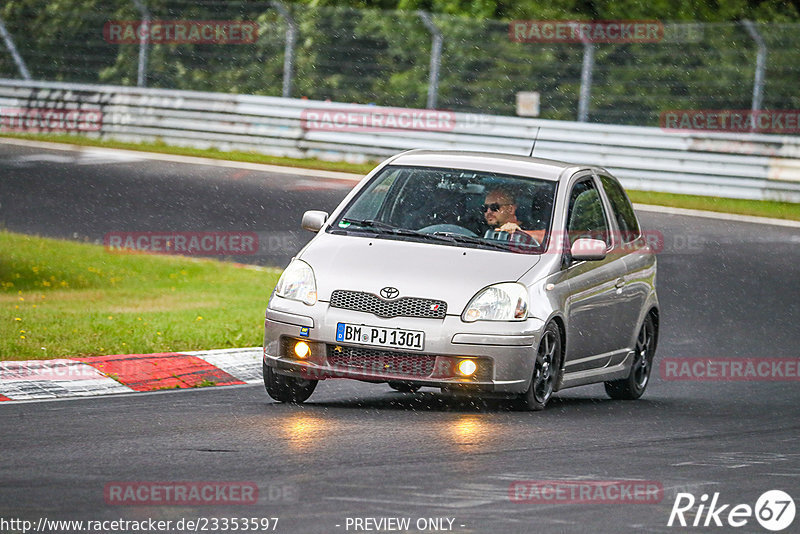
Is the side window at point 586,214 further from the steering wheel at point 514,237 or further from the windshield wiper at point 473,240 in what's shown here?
the windshield wiper at point 473,240

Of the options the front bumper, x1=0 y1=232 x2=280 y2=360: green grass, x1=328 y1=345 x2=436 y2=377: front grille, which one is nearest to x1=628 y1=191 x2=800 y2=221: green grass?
x1=0 y1=232 x2=280 y2=360: green grass

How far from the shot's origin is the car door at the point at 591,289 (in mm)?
10669

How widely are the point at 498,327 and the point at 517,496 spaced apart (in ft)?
8.46

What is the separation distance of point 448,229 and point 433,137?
15.9 metres

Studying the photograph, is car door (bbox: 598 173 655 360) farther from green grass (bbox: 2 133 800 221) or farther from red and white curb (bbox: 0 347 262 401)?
green grass (bbox: 2 133 800 221)

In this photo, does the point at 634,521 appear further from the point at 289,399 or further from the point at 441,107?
the point at 441,107

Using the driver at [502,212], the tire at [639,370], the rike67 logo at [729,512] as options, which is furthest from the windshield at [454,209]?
the rike67 logo at [729,512]

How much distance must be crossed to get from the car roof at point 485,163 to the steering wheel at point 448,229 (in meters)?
0.56

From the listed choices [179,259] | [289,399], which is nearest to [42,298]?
[179,259]

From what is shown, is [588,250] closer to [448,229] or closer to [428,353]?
[448,229]

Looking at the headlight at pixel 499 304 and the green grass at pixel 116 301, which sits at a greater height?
the headlight at pixel 499 304

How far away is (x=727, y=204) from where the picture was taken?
80.7 ft

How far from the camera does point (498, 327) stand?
977cm

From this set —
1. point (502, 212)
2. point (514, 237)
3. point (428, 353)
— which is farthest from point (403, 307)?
point (502, 212)
